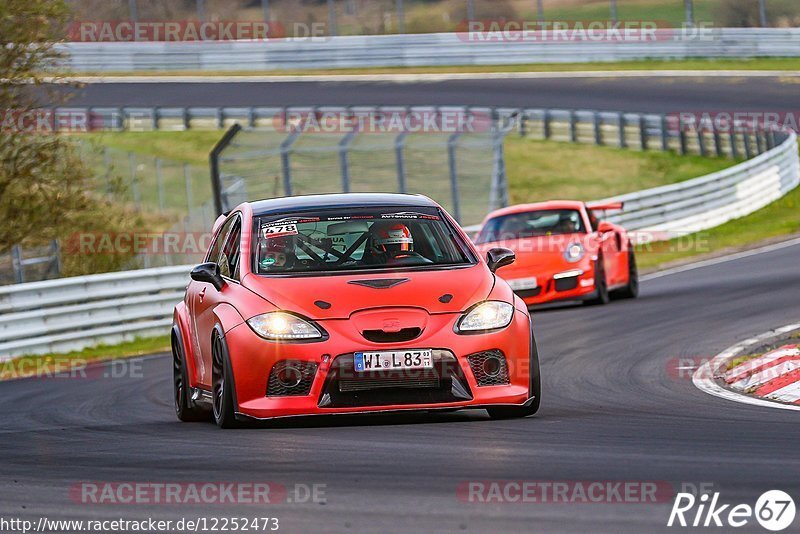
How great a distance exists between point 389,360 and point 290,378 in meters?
0.57

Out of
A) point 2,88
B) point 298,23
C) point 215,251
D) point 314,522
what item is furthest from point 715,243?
point 298,23

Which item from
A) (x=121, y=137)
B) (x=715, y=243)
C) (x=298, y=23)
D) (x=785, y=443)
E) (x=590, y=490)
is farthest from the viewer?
(x=298, y=23)

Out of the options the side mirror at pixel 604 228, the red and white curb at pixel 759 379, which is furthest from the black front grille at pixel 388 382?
the side mirror at pixel 604 228

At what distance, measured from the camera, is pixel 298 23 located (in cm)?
5150

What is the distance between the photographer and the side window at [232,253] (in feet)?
31.5

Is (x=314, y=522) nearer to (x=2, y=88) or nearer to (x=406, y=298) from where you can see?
(x=406, y=298)

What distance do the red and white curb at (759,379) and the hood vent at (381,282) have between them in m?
2.36

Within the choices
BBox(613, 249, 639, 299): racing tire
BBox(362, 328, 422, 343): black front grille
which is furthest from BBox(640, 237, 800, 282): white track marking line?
BBox(362, 328, 422, 343): black front grille

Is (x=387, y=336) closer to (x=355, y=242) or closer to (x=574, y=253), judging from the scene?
(x=355, y=242)

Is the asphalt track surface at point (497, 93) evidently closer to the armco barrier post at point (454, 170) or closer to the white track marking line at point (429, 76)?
the white track marking line at point (429, 76)

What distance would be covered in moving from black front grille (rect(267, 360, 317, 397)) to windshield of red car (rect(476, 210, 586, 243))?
10594 millimetres

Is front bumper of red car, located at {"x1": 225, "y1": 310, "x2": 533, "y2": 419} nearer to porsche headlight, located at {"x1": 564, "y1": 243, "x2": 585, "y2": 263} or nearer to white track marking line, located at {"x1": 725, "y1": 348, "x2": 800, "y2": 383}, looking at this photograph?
white track marking line, located at {"x1": 725, "y1": 348, "x2": 800, "y2": 383}

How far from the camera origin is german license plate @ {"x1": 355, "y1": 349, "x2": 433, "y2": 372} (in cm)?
837

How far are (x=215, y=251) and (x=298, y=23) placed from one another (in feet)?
137
